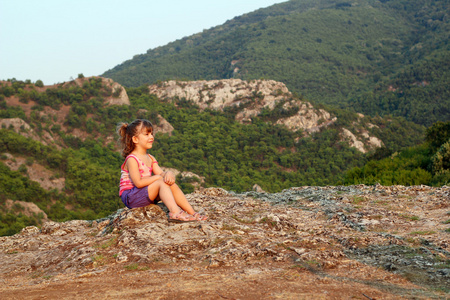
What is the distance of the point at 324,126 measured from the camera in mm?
66125

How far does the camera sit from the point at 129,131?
6668 millimetres

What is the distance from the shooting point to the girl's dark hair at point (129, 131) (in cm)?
666

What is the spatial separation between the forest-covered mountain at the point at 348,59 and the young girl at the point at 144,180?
8694cm

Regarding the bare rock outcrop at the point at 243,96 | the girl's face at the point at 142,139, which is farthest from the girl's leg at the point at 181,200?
the bare rock outcrop at the point at 243,96

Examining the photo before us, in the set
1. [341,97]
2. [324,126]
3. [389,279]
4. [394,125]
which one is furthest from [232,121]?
[389,279]

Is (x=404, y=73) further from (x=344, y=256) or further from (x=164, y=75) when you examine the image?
(x=344, y=256)

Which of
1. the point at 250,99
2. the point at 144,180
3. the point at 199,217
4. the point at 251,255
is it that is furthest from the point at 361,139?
the point at 251,255

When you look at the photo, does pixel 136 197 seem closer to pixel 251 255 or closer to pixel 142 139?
pixel 142 139

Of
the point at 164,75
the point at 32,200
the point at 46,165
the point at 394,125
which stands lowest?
the point at 394,125

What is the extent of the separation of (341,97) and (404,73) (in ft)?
60.7

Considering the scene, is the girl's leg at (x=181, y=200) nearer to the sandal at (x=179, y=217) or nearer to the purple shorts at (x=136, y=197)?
the sandal at (x=179, y=217)

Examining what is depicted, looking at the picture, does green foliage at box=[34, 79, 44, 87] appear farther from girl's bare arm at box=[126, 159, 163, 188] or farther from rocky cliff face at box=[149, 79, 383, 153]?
girl's bare arm at box=[126, 159, 163, 188]

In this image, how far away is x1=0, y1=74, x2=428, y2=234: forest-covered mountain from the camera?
37781mm

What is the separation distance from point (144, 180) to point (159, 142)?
179 ft
